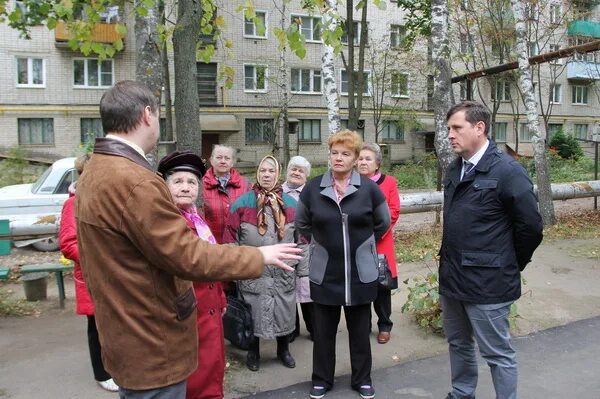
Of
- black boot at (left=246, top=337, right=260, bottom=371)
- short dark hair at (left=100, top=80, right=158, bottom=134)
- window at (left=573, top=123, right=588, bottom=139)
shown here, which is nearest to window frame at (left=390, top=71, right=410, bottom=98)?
window at (left=573, top=123, right=588, bottom=139)

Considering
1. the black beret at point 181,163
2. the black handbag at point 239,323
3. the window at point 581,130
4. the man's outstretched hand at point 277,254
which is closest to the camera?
the man's outstretched hand at point 277,254

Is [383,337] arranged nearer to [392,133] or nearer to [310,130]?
[310,130]

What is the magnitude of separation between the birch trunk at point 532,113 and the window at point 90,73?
21.8 metres

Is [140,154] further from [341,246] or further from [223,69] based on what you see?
[223,69]

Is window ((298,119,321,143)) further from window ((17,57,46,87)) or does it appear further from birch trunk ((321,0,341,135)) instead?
birch trunk ((321,0,341,135))

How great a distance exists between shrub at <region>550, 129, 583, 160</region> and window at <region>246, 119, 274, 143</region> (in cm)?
1737

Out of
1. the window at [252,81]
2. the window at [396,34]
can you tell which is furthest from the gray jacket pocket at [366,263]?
the window at [396,34]

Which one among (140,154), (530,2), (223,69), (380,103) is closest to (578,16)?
(530,2)

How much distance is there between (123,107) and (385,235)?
3.14m

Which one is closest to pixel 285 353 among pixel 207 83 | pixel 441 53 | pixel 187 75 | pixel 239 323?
pixel 239 323

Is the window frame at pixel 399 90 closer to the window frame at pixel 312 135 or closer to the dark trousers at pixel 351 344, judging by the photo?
the window frame at pixel 312 135

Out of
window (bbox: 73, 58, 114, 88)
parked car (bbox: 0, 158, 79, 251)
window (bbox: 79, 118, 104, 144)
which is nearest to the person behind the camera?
parked car (bbox: 0, 158, 79, 251)

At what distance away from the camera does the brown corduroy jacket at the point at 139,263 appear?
1968mm

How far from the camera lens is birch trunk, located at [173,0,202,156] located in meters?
4.91
